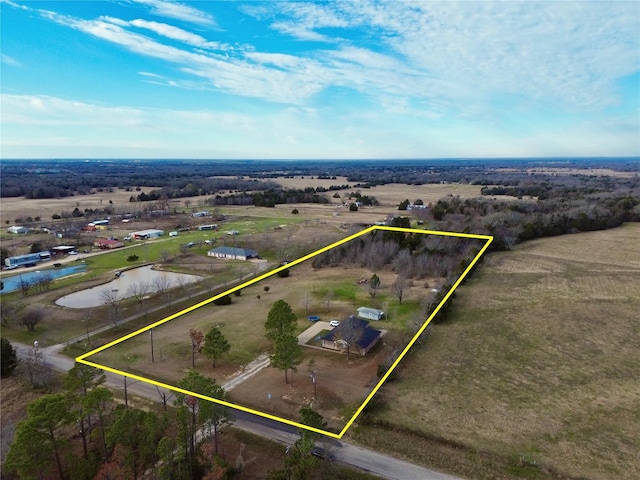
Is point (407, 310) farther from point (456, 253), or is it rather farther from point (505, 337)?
point (505, 337)

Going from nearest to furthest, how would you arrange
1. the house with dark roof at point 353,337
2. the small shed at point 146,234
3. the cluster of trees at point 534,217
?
1. the house with dark roof at point 353,337
2. the cluster of trees at point 534,217
3. the small shed at point 146,234

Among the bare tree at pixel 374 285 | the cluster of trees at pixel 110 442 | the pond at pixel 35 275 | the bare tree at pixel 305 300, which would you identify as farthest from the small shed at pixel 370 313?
the pond at pixel 35 275

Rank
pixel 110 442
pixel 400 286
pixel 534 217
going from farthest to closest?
1. pixel 534 217
2. pixel 110 442
3. pixel 400 286

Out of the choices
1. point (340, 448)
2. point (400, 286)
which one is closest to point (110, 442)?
point (340, 448)

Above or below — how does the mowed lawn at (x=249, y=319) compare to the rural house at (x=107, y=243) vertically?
above

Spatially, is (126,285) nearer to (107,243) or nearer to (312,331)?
(312,331)

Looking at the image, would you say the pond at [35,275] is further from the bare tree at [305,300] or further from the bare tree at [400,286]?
the bare tree at [400,286]
